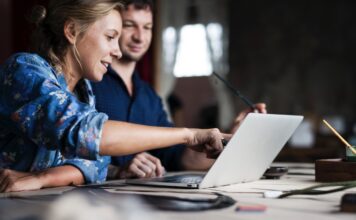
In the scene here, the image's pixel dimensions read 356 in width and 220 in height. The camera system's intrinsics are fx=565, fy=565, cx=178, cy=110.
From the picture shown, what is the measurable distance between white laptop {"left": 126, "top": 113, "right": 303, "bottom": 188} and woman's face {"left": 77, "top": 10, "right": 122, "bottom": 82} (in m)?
0.32

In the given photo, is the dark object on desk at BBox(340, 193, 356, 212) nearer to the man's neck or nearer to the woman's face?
the woman's face

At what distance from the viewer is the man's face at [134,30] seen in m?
2.25

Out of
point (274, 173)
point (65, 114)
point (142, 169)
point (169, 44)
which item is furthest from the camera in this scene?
point (169, 44)

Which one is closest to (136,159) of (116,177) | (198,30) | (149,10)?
(116,177)

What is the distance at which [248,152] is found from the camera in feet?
4.51

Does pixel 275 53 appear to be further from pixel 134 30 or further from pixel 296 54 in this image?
pixel 134 30

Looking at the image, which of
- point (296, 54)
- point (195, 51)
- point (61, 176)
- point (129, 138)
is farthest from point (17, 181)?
point (296, 54)

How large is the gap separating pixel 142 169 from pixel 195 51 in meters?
5.67

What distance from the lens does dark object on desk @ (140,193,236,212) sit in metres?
0.98

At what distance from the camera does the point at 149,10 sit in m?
2.28

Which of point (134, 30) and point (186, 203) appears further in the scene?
point (134, 30)

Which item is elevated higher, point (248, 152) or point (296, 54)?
point (296, 54)

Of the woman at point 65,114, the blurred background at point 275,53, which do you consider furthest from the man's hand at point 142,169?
the blurred background at point 275,53

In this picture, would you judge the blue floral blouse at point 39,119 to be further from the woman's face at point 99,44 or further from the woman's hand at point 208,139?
the woman's hand at point 208,139
